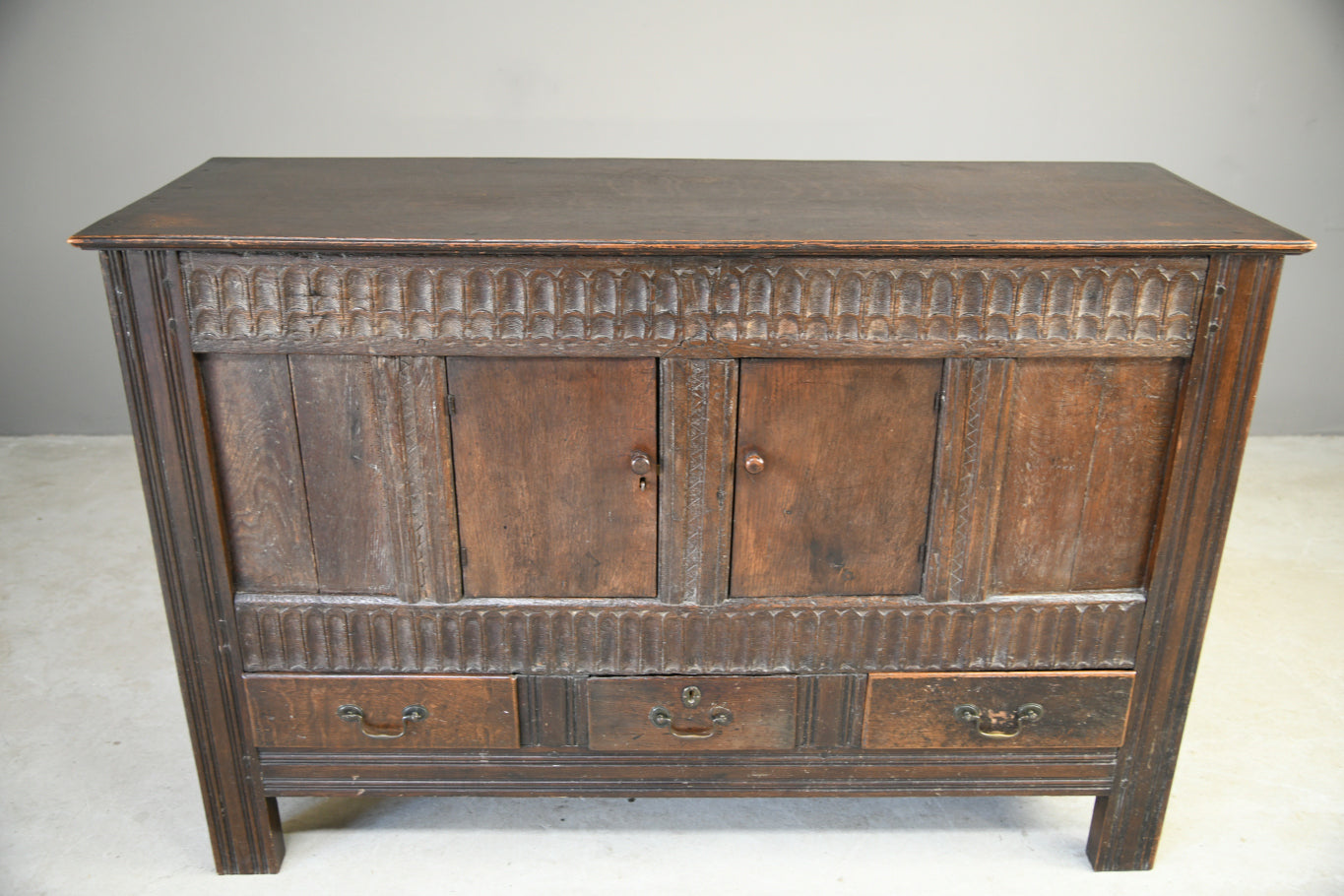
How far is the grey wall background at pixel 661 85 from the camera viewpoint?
11.7ft

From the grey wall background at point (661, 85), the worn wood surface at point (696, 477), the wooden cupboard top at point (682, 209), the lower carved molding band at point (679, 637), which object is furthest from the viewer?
the grey wall background at point (661, 85)

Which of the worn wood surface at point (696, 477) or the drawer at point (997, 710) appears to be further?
the drawer at point (997, 710)

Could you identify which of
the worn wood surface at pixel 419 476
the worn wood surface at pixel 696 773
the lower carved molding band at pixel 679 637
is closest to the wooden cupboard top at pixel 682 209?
the worn wood surface at pixel 419 476

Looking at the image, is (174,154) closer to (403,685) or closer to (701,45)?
(701,45)

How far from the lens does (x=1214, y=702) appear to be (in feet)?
9.41

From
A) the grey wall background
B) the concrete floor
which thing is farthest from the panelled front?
the grey wall background

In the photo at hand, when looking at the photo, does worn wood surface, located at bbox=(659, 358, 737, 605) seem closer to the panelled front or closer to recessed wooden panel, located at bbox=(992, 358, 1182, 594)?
the panelled front

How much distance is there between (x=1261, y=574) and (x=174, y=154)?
3537mm

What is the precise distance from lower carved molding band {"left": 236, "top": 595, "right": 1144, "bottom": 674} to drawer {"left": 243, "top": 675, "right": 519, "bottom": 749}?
0.03 metres

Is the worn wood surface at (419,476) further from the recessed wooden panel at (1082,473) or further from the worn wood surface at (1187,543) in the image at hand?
the worn wood surface at (1187,543)

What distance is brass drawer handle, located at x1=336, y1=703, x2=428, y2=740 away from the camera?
87.4 inches

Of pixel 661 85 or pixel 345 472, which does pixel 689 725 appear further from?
pixel 661 85

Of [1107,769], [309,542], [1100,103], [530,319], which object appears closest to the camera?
[530,319]

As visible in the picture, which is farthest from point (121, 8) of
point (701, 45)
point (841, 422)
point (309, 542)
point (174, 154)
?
point (841, 422)
